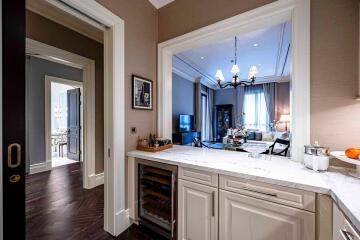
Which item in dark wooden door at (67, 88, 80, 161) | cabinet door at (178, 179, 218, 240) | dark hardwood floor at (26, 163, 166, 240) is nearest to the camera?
→ cabinet door at (178, 179, 218, 240)

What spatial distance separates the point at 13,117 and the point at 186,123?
5.34 metres

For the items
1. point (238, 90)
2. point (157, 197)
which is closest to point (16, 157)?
point (157, 197)

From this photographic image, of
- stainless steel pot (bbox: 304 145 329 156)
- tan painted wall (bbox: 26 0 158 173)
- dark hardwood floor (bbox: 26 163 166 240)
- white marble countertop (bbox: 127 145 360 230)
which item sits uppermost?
tan painted wall (bbox: 26 0 158 173)

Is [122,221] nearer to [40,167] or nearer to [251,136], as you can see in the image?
[40,167]

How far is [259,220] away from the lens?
4.07 feet

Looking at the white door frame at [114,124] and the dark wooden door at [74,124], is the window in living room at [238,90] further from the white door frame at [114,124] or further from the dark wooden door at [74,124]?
the dark wooden door at [74,124]

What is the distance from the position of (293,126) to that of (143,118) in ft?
5.59

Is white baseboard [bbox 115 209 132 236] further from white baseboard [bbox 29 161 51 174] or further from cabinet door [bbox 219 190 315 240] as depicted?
white baseboard [bbox 29 161 51 174]

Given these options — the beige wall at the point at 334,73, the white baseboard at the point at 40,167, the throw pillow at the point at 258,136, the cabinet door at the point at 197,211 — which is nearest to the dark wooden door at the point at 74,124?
the white baseboard at the point at 40,167

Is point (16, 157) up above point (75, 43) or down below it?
below

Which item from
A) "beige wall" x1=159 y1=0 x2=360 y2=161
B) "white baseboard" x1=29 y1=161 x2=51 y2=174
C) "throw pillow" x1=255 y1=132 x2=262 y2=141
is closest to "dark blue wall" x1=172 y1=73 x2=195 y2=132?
"throw pillow" x1=255 y1=132 x2=262 y2=141

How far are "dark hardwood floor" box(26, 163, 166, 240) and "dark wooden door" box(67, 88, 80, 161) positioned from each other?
1630mm

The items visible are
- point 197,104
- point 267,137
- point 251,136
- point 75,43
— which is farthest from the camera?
point 197,104

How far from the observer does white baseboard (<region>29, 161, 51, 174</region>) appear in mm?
3786
